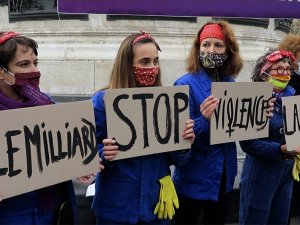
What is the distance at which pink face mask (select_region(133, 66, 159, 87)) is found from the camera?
7.75 ft

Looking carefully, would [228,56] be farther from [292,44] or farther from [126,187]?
[292,44]

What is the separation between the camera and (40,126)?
2014 mm

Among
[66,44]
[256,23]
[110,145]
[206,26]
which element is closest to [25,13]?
[66,44]

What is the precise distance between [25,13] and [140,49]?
22.8 ft

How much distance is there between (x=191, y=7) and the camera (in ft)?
8.60

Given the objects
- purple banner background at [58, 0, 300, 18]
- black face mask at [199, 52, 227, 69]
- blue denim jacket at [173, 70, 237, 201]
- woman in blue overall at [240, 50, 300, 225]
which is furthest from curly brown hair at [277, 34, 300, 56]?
blue denim jacket at [173, 70, 237, 201]

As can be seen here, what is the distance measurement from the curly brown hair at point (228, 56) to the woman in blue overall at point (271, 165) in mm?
252

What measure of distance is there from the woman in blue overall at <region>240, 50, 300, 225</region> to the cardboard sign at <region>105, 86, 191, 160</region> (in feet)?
2.39

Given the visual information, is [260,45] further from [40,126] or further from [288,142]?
[40,126]

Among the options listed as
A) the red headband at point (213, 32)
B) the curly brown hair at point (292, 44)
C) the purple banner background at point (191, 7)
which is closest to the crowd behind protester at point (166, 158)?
the red headband at point (213, 32)

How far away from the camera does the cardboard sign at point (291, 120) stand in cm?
288

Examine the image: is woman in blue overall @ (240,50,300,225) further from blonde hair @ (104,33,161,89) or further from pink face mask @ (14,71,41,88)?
pink face mask @ (14,71,41,88)

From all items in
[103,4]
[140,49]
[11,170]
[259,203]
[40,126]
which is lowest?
[259,203]

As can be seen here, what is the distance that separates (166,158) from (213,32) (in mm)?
897
